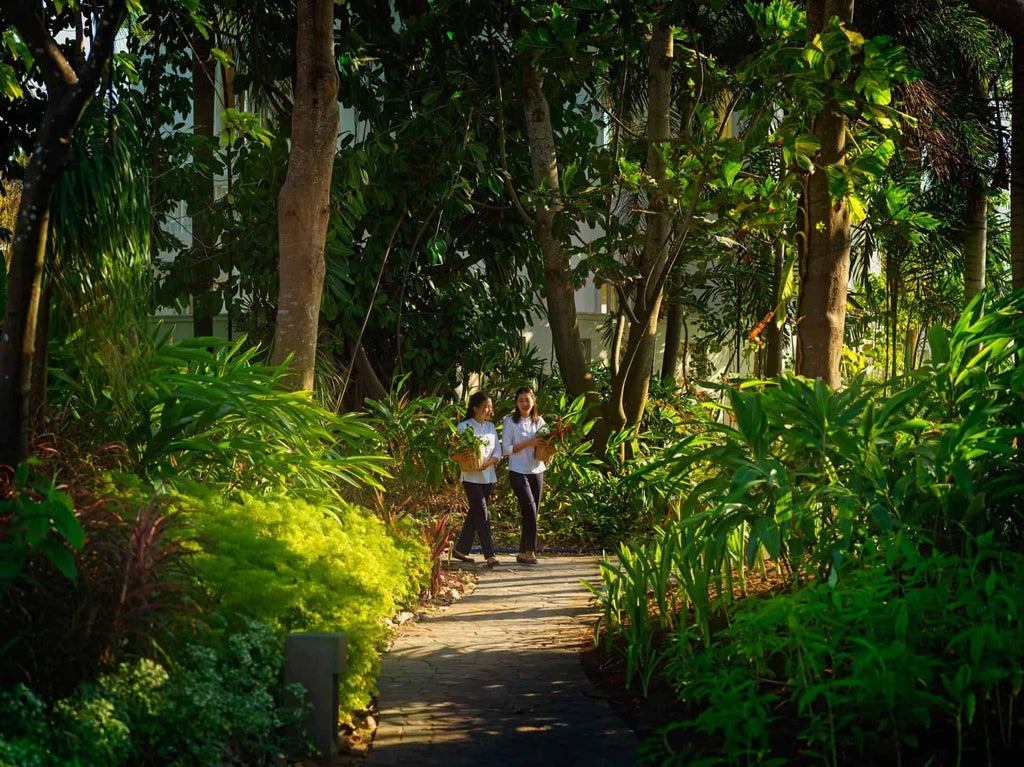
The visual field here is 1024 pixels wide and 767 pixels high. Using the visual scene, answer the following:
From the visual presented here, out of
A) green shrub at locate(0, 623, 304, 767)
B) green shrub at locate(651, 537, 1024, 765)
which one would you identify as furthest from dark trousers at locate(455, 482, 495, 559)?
green shrub at locate(0, 623, 304, 767)

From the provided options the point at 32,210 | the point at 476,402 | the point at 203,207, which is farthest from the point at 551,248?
the point at 32,210

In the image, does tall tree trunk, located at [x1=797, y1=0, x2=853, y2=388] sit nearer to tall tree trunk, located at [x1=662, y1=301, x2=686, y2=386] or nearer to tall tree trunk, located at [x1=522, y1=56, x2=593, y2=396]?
tall tree trunk, located at [x1=522, y1=56, x2=593, y2=396]

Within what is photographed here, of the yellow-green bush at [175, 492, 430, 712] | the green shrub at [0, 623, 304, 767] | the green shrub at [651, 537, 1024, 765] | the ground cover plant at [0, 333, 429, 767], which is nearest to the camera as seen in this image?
the green shrub at [0, 623, 304, 767]

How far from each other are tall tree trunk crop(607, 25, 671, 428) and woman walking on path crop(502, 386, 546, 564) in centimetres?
251

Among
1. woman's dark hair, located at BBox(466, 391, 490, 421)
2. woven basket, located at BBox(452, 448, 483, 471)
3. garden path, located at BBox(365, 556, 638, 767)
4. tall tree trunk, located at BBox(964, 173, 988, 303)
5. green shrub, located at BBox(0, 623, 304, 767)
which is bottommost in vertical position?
garden path, located at BBox(365, 556, 638, 767)

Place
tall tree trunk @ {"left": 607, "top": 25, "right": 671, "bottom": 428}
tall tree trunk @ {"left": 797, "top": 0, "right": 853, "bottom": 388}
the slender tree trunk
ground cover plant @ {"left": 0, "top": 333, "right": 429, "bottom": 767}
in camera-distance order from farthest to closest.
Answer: tall tree trunk @ {"left": 607, "top": 25, "right": 671, "bottom": 428} → tall tree trunk @ {"left": 797, "top": 0, "right": 853, "bottom": 388} → the slender tree trunk → ground cover plant @ {"left": 0, "top": 333, "right": 429, "bottom": 767}

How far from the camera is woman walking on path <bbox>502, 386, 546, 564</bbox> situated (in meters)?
11.3

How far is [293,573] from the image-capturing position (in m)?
6.02

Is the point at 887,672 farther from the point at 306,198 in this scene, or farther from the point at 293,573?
the point at 306,198

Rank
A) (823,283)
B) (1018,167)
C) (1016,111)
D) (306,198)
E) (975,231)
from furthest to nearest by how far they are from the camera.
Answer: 1. (975,231)
2. (306,198)
3. (823,283)
4. (1016,111)
5. (1018,167)

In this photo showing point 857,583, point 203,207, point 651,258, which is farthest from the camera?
point 203,207

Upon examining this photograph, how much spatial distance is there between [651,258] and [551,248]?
1119 mm

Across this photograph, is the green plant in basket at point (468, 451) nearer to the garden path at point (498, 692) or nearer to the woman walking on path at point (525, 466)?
the woman walking on path at point (525, 466)

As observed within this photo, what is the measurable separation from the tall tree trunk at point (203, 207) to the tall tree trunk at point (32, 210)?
309 inches
